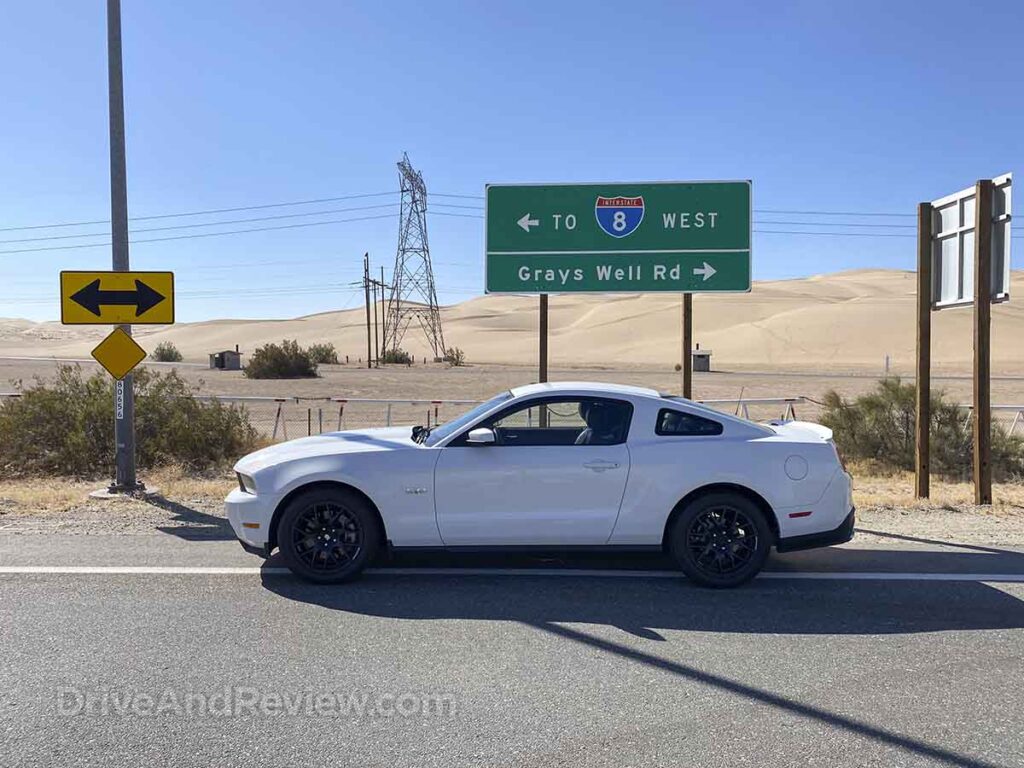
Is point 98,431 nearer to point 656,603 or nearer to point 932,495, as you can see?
point 656,603

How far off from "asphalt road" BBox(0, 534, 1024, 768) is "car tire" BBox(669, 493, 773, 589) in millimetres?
191

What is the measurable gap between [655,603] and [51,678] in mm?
3789

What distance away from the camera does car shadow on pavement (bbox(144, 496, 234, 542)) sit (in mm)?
8211

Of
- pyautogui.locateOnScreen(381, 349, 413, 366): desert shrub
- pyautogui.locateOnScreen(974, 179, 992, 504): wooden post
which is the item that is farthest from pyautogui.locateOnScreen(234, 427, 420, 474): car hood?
pyautogui.locateOnScreen(381, 349, 413, 366): desert shrub

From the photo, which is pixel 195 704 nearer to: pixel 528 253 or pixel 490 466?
pixel 490 466

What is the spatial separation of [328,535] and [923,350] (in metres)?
7.60

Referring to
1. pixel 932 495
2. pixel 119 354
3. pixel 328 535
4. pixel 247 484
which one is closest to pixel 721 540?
pixel 328 535

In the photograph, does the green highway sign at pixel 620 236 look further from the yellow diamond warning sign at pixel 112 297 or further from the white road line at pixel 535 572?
the white road line at pixel 535 572

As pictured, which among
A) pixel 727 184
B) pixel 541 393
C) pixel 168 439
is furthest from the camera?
pixel 168 439

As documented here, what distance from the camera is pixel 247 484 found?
6.65m

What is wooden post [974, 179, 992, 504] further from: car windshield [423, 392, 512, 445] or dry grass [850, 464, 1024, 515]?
car windshield [423, 392, 512, 445]

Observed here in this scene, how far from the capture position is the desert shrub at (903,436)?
512 inches

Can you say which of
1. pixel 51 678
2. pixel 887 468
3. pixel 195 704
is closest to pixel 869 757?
pixel 195 704

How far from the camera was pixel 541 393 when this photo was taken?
6.82 metres
